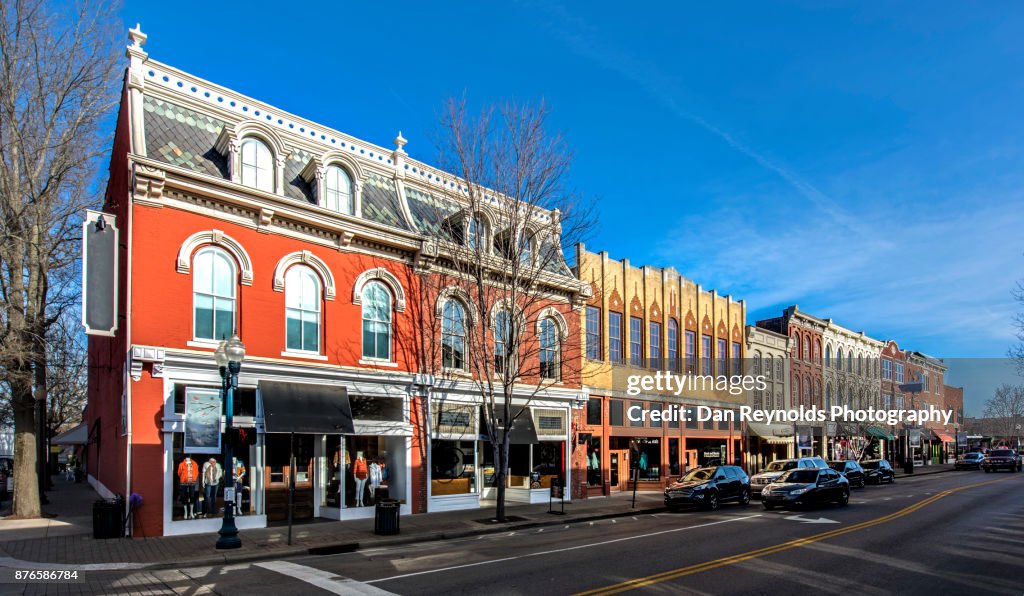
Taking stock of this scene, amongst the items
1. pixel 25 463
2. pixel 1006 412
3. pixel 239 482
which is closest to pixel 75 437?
pixel 25 463

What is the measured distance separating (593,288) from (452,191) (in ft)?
26.0

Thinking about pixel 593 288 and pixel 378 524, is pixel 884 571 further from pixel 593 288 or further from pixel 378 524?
pixel 593 288

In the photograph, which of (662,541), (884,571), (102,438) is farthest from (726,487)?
(102,438)

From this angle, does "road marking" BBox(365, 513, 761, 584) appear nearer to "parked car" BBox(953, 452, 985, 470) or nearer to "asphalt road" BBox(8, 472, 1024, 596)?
"asphalt road" BBox(8, 472, 1024, 596)

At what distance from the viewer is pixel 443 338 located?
23.5 metres

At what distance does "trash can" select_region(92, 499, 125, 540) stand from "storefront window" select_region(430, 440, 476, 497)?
9086 mm

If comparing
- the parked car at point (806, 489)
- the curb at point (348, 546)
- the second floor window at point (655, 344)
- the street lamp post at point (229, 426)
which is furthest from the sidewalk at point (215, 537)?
the second floor window at point (655, 344)

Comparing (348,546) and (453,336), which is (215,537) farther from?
(453,336)

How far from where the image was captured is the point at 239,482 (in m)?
17.9

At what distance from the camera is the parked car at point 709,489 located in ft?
80.3

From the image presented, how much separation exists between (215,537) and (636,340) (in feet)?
70.1

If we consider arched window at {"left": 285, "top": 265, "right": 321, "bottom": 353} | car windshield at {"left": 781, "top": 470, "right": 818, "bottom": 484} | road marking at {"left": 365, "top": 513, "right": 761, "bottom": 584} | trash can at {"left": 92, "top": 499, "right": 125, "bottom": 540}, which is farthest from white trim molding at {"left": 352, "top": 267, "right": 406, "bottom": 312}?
car windshield at {"left": 781, "top": 470, "right": 818, "bottom": 484}

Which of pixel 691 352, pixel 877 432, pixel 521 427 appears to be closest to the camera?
pixel 521 427

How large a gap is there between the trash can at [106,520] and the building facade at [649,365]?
1640 cm
